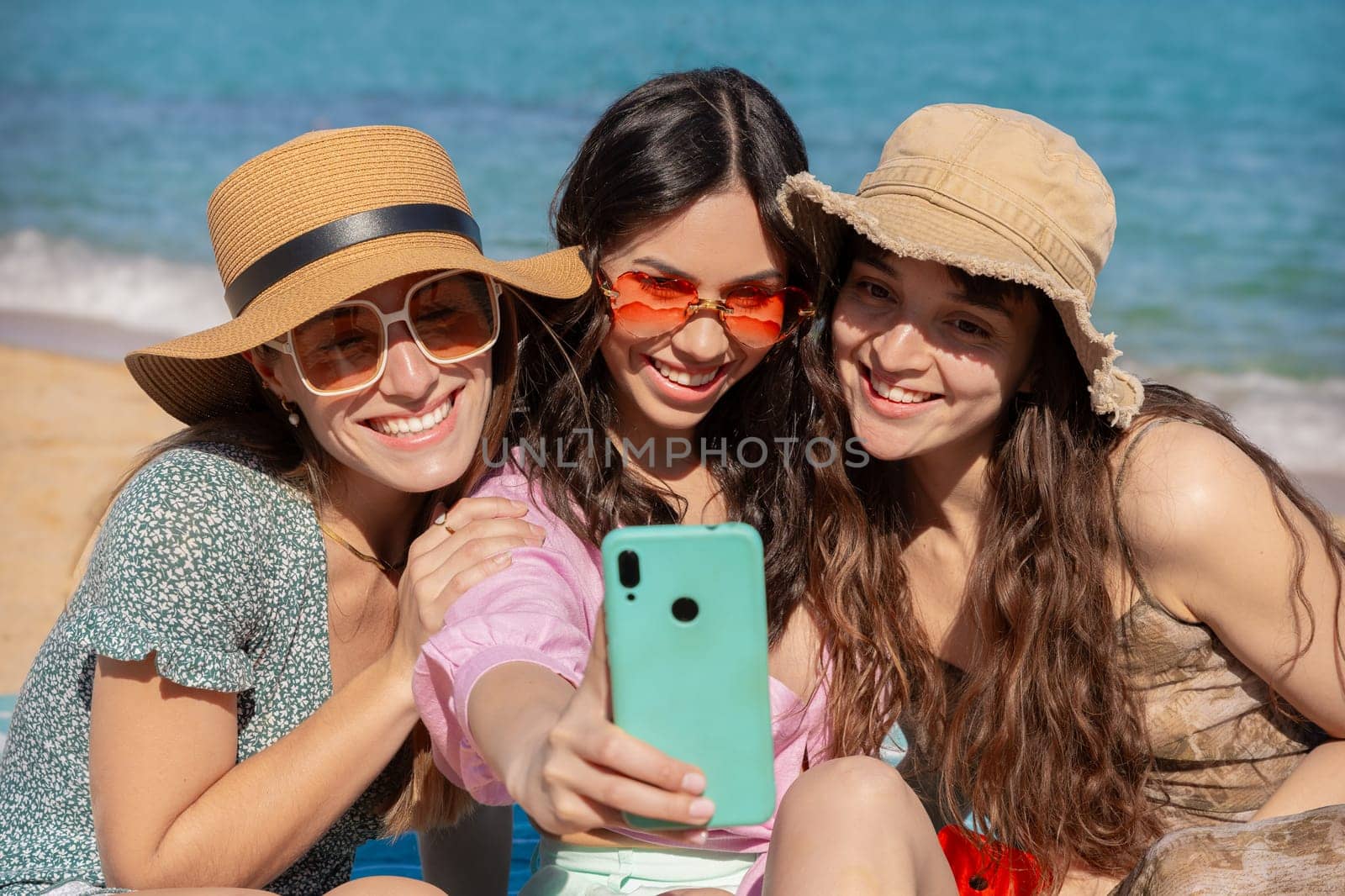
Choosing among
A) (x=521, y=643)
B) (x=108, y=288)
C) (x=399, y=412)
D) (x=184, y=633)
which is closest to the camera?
(x=521, y=643)

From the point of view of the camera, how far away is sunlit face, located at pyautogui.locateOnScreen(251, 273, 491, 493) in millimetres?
2750

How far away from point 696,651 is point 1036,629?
1451 millimetres

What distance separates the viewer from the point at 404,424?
282 centimetres

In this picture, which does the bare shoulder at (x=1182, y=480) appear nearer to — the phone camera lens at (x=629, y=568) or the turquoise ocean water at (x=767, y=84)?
the phone camera lens at (x=629, y=568)

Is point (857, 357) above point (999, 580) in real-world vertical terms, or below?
above

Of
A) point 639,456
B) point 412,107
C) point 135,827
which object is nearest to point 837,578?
point 639,456

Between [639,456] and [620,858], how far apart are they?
108cm

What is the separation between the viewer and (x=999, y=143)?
2887 millimetres

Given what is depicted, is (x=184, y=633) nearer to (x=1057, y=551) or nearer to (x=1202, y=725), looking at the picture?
(x=1057, y=551)

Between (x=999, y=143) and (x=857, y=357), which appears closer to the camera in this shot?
(x=999, y=143)

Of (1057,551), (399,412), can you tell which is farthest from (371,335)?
(1057,551)

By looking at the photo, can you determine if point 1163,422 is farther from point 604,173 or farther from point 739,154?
point 604,173

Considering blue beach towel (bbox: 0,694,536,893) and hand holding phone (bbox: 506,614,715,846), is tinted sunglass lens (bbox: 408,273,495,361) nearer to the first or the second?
hand holding phone (bbox: 506,614,715,846)

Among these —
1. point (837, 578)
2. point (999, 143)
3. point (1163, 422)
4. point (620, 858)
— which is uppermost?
point (999, 143)
